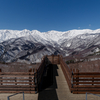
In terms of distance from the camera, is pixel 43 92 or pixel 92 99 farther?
pixel 43 92

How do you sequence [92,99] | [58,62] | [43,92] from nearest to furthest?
[92,99]
[43,92]
[58,62]

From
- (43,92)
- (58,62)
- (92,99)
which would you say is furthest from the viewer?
(58,62)

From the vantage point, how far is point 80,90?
207 inches

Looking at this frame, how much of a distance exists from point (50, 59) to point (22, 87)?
351 inches

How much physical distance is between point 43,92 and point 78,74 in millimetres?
2540

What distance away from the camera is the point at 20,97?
16.4 ft

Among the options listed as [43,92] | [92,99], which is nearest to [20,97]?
[43,92]

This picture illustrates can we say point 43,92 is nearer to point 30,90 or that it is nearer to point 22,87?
point 30,90

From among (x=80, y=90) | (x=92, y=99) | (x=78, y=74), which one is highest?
(x=78, y=74)

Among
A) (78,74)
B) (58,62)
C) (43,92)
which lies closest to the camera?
(78,74)

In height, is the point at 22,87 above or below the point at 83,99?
above

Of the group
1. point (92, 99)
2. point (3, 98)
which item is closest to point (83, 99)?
point (92, 99)

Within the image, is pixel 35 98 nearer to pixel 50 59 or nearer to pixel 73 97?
pixel 73 97

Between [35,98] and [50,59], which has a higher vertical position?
[50,59]
